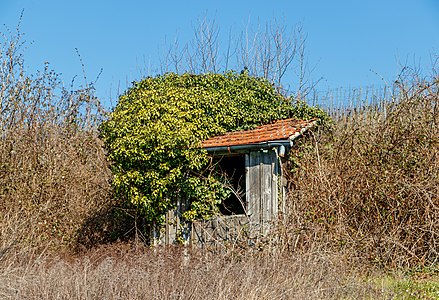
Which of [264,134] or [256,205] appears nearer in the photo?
[256,205]

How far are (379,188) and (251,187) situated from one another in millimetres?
2545

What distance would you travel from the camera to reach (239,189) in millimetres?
12445

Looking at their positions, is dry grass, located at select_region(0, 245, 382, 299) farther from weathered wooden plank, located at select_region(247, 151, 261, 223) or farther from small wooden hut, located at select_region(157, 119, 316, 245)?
weathered wooden plank, located at select_region(247, 151, 261, 223)

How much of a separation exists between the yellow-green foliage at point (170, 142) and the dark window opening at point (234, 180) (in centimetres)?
31

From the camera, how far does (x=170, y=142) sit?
40.7ft

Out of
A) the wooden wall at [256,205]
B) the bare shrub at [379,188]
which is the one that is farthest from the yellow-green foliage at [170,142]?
the bare shrub at [379,188]

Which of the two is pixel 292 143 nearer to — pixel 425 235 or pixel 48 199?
pixel 425 235

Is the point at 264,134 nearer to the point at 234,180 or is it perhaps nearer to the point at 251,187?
the point at 251,187

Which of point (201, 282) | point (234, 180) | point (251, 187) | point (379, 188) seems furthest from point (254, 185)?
point (201, 282)

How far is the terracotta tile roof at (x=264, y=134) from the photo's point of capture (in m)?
12.1

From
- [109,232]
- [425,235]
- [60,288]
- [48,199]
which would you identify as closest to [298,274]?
[60,288]

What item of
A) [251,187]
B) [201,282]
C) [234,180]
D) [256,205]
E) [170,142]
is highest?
[170,142]

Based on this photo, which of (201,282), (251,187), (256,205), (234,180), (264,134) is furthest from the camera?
(234,180)

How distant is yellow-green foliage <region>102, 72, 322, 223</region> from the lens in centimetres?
1255
